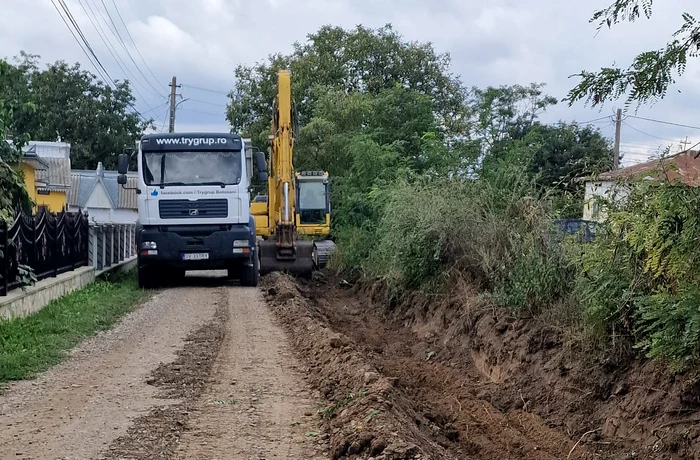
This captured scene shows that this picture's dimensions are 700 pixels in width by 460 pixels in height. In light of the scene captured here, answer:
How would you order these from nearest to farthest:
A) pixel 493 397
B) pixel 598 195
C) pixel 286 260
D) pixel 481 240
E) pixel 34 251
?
pixel 493 397
pixel 598 195
pixel 481 240
pixel 34 251
pixel 286 260

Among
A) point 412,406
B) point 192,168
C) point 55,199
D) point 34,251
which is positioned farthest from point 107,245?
point 55,199

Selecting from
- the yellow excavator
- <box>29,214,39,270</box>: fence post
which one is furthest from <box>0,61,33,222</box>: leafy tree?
the yellow excavator

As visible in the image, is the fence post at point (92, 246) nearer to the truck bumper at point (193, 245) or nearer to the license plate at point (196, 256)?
the truck bumper at point (193, 245)

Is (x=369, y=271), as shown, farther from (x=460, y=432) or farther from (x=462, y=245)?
(x=460, y=432)

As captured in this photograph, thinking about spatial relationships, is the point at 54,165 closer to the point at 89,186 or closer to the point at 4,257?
the point at 89,186

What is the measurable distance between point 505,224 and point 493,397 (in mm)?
3845

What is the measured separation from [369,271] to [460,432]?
12172 mm

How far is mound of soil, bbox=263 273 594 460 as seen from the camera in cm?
633

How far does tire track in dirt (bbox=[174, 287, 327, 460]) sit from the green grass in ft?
6.89

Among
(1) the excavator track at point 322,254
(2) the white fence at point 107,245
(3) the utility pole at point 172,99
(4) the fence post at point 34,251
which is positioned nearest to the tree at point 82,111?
(3) the utility pole at point 172,99

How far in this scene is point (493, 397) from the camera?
955 cm

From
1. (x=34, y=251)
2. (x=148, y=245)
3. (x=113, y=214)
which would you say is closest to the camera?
(x=34, y=251)

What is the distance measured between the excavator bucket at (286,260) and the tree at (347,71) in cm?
2555

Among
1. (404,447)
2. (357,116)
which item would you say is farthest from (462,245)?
(357,116)
